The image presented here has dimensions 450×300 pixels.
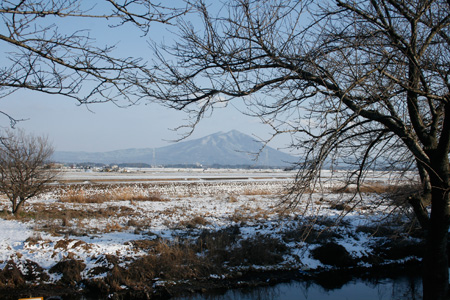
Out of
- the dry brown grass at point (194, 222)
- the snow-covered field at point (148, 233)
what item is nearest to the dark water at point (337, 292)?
the snow-covered field at point (148, 233)

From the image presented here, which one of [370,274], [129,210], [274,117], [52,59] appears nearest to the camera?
[52,59]

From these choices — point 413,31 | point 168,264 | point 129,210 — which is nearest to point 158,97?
point 413,31

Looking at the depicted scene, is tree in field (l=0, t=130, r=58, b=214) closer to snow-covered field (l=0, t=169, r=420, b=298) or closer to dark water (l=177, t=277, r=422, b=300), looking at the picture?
snow-covered field (l=0, t=169, r=420, b=298)

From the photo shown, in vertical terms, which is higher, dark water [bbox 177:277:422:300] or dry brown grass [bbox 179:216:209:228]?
dry brown grass [bbox 179:216:209:228]

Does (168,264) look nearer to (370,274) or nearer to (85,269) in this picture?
(85,269)

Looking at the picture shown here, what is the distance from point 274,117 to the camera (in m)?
4.86

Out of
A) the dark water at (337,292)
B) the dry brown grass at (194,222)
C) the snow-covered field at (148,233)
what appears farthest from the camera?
the dry brown grass at (194,222)

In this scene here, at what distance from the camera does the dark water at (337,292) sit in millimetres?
10305

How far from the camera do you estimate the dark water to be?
10.3 meters

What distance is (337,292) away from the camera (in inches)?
422

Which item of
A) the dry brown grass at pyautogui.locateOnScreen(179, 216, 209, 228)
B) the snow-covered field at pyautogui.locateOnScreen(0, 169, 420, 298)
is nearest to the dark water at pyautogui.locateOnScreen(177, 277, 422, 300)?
the snow-covered field at pyautogui.locateOnScreen(0, 169, 420, 298)

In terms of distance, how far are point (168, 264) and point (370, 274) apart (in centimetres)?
680

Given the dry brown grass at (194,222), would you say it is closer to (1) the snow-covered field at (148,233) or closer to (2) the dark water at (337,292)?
(1) the snow-covered field at (148,233)

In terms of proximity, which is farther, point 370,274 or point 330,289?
point 370,274
